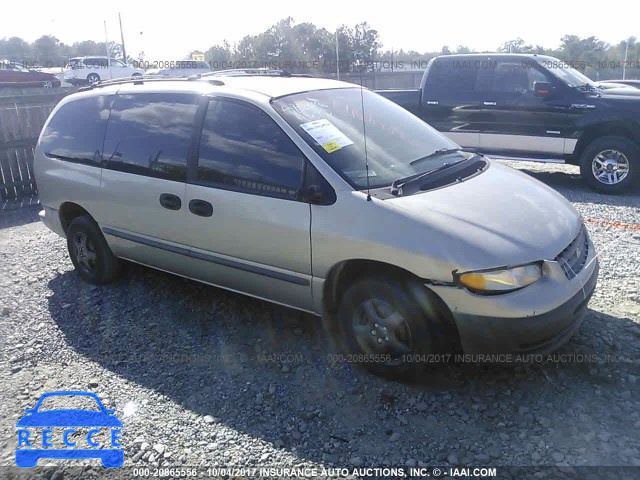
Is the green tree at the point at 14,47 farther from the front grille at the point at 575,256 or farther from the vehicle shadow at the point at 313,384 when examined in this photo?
the front grille at the point at 575,256

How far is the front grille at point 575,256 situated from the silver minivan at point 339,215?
0.04 feet

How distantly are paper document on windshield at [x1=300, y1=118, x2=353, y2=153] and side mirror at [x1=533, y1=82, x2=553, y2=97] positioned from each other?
589 centimetres

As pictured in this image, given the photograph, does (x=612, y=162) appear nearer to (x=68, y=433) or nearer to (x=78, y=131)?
(x=78, y=131)

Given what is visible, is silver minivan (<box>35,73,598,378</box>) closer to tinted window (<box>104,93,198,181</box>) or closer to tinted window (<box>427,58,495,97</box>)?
tinted window (<box>104,93,198,181</box>)

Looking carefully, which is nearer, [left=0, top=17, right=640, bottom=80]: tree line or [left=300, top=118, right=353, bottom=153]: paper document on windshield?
[left=300, top=118, right=353, bottom=153]: paper document on windshield

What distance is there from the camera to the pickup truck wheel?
3043 millimetres

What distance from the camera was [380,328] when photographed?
3.20 meters

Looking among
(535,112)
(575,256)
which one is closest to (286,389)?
(575,256)

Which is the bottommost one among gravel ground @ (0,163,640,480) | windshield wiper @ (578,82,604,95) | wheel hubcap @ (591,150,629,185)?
gravel ground @ (0,163,640,480)

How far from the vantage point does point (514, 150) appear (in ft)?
28.5

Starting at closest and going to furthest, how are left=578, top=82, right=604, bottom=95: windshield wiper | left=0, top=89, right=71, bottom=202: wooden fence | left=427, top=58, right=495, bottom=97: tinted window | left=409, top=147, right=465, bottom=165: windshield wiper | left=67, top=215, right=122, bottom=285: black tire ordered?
left=409, top=147, right=465, bottom=165: windshield wiper
left=67, top=215, right=122, bottom=285: black tire
left=578, top=82, right=604, bottom=95: windshield wiper
left=427, top=58, right=495, bottom=97: tinted window
left=0, top=89, right=71, bottom=202: wooden fence

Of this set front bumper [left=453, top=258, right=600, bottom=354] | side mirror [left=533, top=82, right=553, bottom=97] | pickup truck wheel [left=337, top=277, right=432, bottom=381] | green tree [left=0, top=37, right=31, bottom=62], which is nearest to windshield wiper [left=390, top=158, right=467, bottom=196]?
pickup truck wheel [left=337, top=277, right=432, bottom=381]

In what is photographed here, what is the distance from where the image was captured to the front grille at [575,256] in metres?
3.05

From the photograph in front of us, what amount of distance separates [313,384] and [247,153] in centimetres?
162
